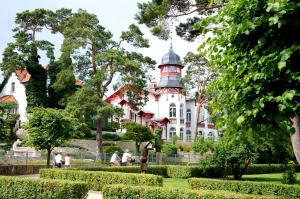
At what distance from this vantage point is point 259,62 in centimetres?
705

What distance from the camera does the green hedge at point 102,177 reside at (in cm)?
1678

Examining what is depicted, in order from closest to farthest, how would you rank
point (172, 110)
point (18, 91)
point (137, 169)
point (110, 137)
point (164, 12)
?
point (164, 12), point (137, 169), point (110, 137), point (18, 91), point (172, 110)

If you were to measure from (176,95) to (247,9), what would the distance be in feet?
202

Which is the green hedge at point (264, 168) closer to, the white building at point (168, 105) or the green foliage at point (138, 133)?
the green foliage at point (138, 133)

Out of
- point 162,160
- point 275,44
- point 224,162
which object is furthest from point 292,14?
point 162,160

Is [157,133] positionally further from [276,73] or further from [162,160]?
[276,73]

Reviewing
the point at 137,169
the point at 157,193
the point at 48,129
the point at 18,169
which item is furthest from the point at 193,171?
the point at 157,193

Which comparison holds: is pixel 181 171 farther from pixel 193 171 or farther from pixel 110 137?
pixel 110 137

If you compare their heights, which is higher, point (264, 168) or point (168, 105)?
point (168, 105)

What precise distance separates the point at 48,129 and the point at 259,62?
1802 cm

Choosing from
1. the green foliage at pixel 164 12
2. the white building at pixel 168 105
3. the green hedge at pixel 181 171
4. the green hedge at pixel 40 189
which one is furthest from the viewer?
the white building at pixel 168 105

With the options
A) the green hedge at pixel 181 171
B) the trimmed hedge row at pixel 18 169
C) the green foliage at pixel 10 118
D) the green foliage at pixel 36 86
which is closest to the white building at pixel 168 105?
the green foliage at pixel 36 86

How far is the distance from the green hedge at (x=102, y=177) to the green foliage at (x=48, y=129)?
13.3 feet

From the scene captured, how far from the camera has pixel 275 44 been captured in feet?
24.0
